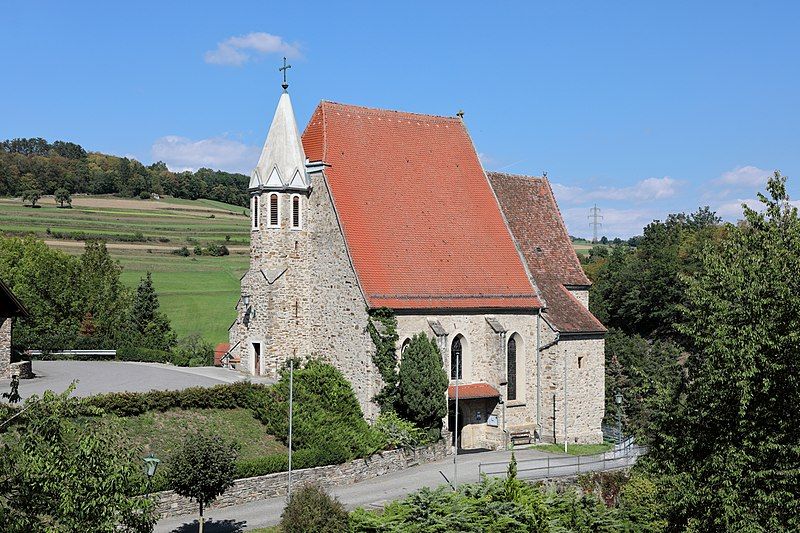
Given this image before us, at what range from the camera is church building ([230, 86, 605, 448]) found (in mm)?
34031

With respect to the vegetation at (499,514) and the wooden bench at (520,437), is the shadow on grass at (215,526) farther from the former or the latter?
the wooden bench at (520,437)

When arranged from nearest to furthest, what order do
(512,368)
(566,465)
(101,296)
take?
(566,465)
(512,368)
(101,296)

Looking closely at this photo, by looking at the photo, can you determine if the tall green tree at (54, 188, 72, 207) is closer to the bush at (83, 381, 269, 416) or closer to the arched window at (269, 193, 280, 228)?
the arched window at (269, 193, 280, 228)

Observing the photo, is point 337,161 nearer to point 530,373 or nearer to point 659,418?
point 530,373

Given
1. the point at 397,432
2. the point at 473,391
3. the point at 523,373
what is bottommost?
the point at 397,432

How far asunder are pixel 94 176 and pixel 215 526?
267 ft

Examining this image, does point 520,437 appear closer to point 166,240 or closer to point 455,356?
point 455,356

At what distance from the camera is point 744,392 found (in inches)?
680

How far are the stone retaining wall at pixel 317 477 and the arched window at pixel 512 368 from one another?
4687 millimetres

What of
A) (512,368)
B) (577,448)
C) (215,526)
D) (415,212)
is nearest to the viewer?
(215,526)

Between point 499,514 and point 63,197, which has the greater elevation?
point 63,197

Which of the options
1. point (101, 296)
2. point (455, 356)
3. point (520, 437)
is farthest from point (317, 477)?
point (101, 296)

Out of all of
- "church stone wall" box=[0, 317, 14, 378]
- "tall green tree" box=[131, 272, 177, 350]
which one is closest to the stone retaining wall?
"church stone wall" box=[0, 317, 14, 378]

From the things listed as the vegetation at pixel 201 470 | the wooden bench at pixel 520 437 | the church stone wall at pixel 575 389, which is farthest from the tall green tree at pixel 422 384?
the vegetation at pixel 201 470
